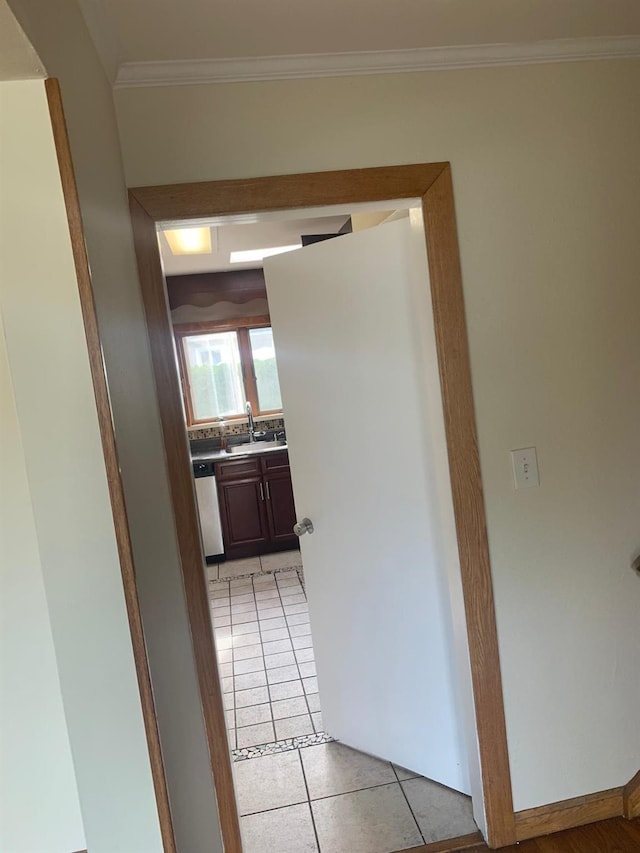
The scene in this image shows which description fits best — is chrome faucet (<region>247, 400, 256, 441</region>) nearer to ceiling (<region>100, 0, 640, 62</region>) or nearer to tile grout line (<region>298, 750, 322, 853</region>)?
tile grout line (<region>298, 750, 322, 853</region>)

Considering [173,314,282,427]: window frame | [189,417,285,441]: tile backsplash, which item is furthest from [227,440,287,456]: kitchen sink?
[173,314,282,427]: window frame

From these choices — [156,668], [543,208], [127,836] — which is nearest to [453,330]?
[543,208]

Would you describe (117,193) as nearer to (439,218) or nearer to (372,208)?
(372,208)

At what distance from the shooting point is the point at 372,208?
1562 millimetres

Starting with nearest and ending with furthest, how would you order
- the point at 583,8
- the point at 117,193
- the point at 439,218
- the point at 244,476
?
the point at 117,193 → the point at 583,8 → the point at 439,218 → the point at 244,476

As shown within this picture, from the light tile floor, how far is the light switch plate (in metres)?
1.11

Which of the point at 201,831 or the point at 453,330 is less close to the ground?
the point at 453,330

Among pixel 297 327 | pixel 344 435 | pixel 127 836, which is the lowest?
pixel 127 836

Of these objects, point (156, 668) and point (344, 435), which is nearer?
point (156, 668)

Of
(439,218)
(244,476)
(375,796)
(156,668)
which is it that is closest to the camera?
(156,668)

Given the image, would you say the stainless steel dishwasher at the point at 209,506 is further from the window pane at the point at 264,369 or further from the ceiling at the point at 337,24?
the ceiling at the point at 337,24

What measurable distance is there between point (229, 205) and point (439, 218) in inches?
21.6

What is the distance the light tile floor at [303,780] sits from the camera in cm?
182

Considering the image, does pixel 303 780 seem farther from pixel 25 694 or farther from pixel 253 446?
pixel 253 446
